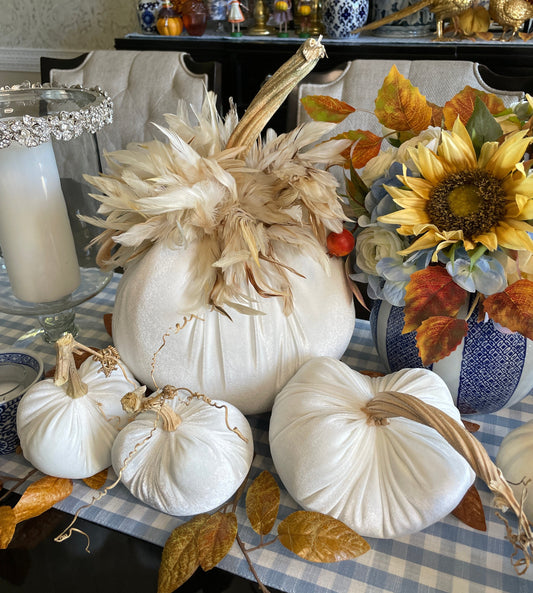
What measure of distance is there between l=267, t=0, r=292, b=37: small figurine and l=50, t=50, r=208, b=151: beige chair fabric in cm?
69

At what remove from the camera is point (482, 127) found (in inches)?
14.4

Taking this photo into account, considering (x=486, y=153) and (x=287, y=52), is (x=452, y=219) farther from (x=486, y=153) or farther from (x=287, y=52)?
(x=287, y=52)

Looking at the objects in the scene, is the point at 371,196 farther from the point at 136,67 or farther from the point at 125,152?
the point at 136,67

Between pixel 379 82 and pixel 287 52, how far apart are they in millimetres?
790

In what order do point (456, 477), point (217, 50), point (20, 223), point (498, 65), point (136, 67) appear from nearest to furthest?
point (456, 477) → point (20, 223) → point (136, 67) → point (498, 65) → point (217, 50)

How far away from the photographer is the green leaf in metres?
0.37

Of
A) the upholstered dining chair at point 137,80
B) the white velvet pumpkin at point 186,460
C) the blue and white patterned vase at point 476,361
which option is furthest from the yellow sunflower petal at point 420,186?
the upholstered dining chair at point 137,80

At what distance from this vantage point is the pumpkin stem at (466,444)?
0.28m

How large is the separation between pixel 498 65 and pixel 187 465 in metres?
1.58

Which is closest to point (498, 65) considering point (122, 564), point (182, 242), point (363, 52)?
point (363, 52)

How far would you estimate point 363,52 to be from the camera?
62.8 inches

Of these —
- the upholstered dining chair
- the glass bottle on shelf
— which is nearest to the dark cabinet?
the glass bottle on shelf

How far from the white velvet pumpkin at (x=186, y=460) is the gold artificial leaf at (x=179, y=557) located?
1cm

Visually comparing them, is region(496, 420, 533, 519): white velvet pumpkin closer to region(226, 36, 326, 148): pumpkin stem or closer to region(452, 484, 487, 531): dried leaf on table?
region(452, 484, 487, 531): dried leaf on table
